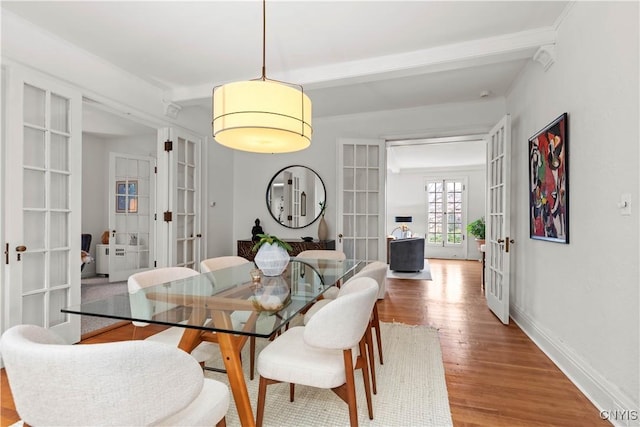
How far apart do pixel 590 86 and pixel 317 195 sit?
3.34m

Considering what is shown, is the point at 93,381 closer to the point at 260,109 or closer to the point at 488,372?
the point at 260,109

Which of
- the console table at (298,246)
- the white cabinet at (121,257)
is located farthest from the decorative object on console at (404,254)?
the white cabinet at (121,257)

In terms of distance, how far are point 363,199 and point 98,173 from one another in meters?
4.80

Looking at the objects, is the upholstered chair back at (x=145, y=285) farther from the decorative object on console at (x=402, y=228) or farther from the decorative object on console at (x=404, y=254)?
the decorative object on console at (x=402, y=228)

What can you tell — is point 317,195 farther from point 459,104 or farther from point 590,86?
point 590,86

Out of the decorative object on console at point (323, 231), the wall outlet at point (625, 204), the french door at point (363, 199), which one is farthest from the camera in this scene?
the decorative object on console at point (323, 231)

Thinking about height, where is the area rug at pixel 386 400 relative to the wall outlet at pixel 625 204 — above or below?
below

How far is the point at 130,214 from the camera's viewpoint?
221 inches

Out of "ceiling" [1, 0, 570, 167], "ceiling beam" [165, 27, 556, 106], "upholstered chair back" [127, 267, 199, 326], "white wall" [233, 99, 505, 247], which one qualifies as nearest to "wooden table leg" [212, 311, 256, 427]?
"upholstered chair back" [127, 267, 199, 326]

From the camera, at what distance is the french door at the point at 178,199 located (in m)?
3.77

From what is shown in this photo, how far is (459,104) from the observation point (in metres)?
4.21

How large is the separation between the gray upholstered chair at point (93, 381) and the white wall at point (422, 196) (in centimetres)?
882

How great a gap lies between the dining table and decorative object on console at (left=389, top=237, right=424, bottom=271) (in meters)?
4.29

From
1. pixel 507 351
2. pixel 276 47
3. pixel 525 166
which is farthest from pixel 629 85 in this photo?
pixel 276 47
